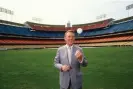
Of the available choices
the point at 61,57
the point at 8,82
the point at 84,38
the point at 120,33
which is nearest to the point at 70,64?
the point at 61,57

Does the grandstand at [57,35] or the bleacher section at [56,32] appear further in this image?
the bleacher section at [56,32]

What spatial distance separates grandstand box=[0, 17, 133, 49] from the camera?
236 ft

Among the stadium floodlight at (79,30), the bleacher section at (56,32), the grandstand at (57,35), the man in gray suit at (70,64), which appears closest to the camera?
the man in gray suit at (70,64)

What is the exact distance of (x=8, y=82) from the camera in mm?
11891

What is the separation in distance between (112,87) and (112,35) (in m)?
70.2

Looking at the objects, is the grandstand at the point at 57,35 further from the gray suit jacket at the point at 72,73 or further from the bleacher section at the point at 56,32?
the gray suit jacket at the point at 72,73

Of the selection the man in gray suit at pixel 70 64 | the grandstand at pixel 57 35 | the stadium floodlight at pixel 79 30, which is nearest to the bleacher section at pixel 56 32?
the grandstand at pixel 57 35

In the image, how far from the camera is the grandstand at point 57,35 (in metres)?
71.8

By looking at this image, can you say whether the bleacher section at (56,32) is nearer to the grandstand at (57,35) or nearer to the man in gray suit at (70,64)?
the grandstand at (57,35)

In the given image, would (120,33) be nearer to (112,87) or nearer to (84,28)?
(84,28)

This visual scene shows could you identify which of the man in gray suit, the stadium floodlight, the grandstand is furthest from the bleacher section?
the man in gray suit

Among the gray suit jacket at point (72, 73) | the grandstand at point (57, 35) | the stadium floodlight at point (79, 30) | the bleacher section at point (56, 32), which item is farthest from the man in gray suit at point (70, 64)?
the stadium floodlight at point (79, 30)

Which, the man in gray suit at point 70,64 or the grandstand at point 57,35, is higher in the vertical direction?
the grandstand at point 57,35

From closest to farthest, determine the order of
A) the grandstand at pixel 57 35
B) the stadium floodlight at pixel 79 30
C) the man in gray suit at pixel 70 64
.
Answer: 1. the man in gray suit at pixel 70 64
2. the grandstand at pixel 57 35
3. the stadium floodlight at pixel 79 30
